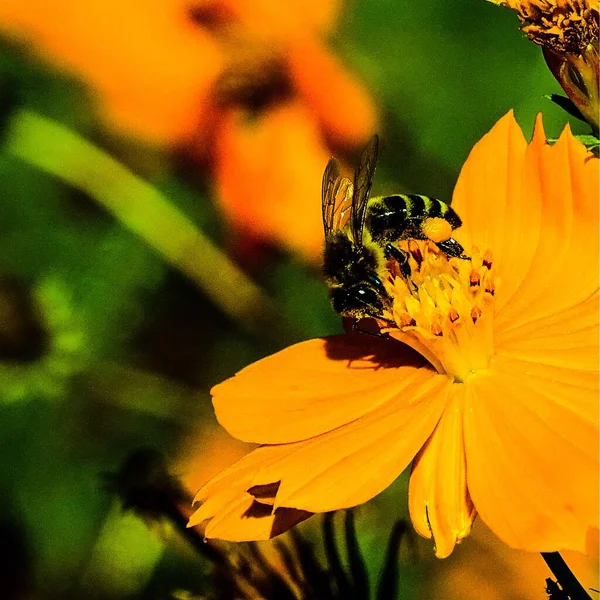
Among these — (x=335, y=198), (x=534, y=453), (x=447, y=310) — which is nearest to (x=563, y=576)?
(x=534, y=453)

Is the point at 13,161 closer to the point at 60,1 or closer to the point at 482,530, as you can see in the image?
the point at 60,1

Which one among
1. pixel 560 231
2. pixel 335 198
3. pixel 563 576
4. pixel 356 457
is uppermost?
pixel 335 198

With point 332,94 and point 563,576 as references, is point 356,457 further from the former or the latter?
point 332,94

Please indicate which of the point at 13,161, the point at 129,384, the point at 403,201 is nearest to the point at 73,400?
the point at 129,384

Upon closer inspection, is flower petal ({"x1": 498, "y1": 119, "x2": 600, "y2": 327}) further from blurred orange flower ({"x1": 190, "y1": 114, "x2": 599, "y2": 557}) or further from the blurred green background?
the blurred green background

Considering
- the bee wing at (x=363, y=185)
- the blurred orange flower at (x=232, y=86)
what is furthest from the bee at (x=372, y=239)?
the blurred orange flower at (x=232, y=86)

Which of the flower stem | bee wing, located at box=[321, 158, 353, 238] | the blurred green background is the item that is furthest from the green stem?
the flower stem

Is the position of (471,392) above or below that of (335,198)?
below
